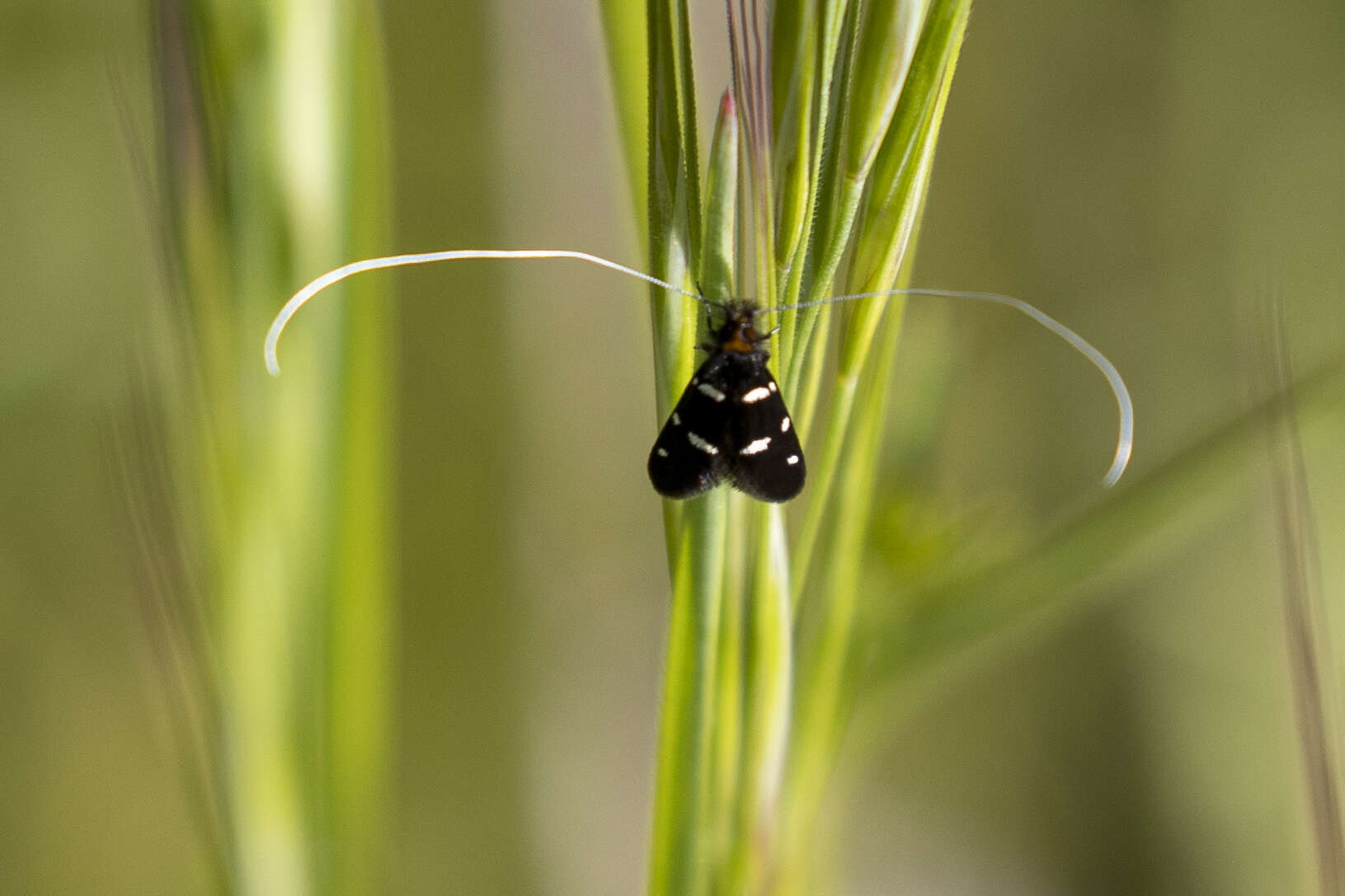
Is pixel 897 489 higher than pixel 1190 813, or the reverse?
pixel 897 489

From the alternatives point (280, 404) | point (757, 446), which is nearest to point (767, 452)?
point (757, 446)

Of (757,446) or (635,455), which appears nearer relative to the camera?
(757,446)

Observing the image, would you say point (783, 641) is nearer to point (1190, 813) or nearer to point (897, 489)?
point (897, 489)

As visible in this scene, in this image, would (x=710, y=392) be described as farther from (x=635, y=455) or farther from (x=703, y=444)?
(x=635, y=455)

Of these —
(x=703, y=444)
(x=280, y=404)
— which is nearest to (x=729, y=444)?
(x=703, y=444)

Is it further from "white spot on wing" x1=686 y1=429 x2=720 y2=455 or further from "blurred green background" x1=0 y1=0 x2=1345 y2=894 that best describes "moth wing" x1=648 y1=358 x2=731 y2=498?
"blurred green background" x1=0 y1=0 x2=1345 y2=894

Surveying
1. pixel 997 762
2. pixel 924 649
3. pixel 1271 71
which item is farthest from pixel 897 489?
pixel 1271 71
